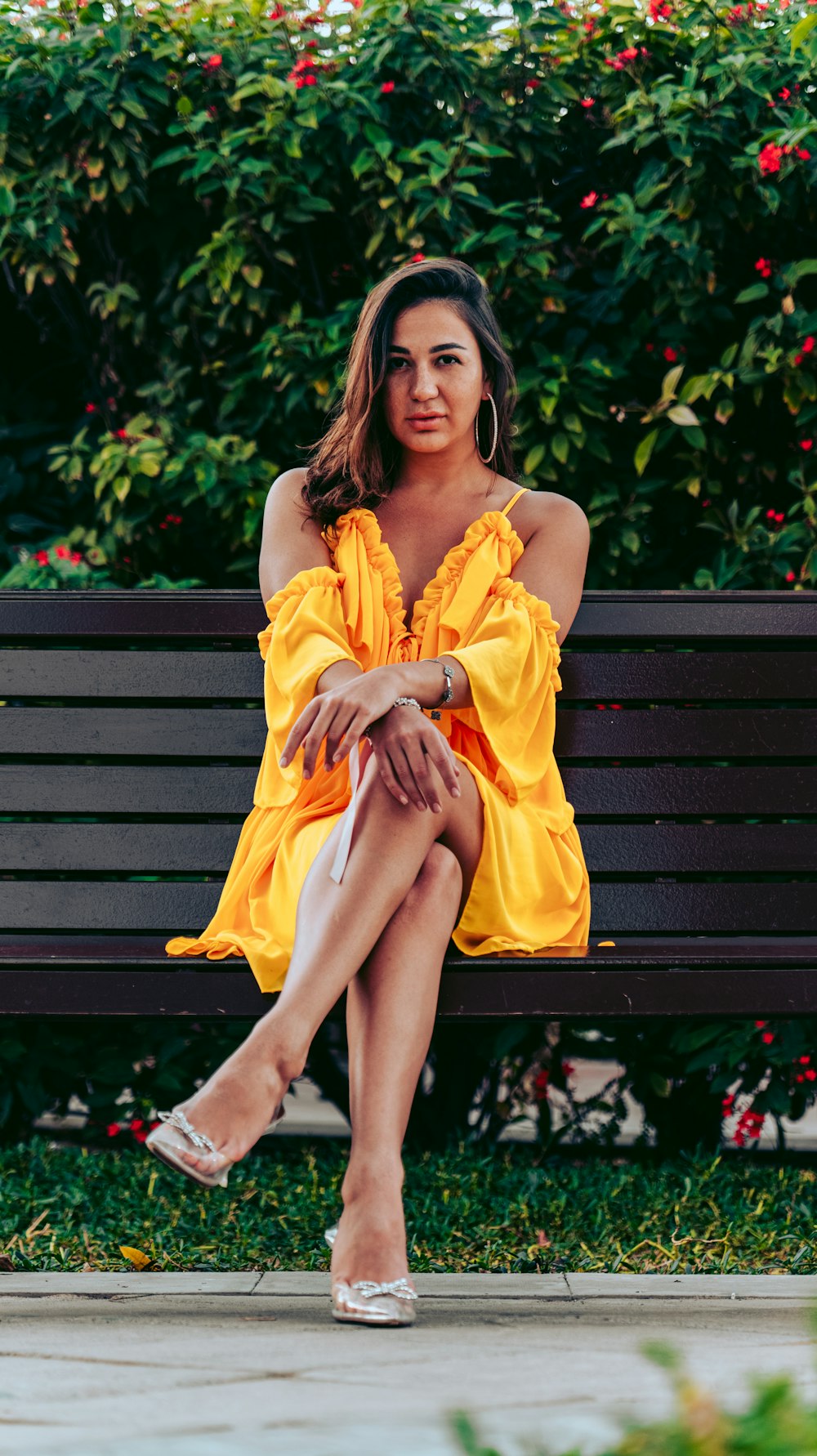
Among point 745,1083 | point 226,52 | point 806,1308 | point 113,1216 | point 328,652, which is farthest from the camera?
point 226,52

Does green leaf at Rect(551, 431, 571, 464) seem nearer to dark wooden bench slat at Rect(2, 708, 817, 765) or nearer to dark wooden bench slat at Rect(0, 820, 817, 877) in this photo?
dark wooden bench slat at Rect(2, 708, 817, 765)

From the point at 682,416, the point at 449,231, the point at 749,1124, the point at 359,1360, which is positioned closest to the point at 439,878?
the point at 359,1360

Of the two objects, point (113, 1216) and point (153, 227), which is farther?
point (153, 227)

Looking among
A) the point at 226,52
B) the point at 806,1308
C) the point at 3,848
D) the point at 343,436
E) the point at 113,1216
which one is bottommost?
the point at 113,1216

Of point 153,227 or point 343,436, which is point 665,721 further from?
point 153,227

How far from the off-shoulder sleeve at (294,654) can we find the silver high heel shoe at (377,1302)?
2.93 feet

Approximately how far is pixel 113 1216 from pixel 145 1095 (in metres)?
0.48

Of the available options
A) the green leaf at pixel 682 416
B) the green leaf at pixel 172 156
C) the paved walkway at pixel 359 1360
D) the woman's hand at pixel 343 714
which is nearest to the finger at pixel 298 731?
the woman's hand at pixel 343 714

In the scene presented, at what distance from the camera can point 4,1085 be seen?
11.0ft

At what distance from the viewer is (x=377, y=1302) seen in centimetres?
191

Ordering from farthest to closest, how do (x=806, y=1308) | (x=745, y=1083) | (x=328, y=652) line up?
(x=745, y=1083) < (x=328, y=652) < (x=806, y=1308)

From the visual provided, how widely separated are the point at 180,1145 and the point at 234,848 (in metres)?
1.04

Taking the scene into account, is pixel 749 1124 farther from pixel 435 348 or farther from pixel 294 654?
pixel 435 348

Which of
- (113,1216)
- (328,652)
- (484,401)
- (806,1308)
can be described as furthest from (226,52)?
(806,1308)
